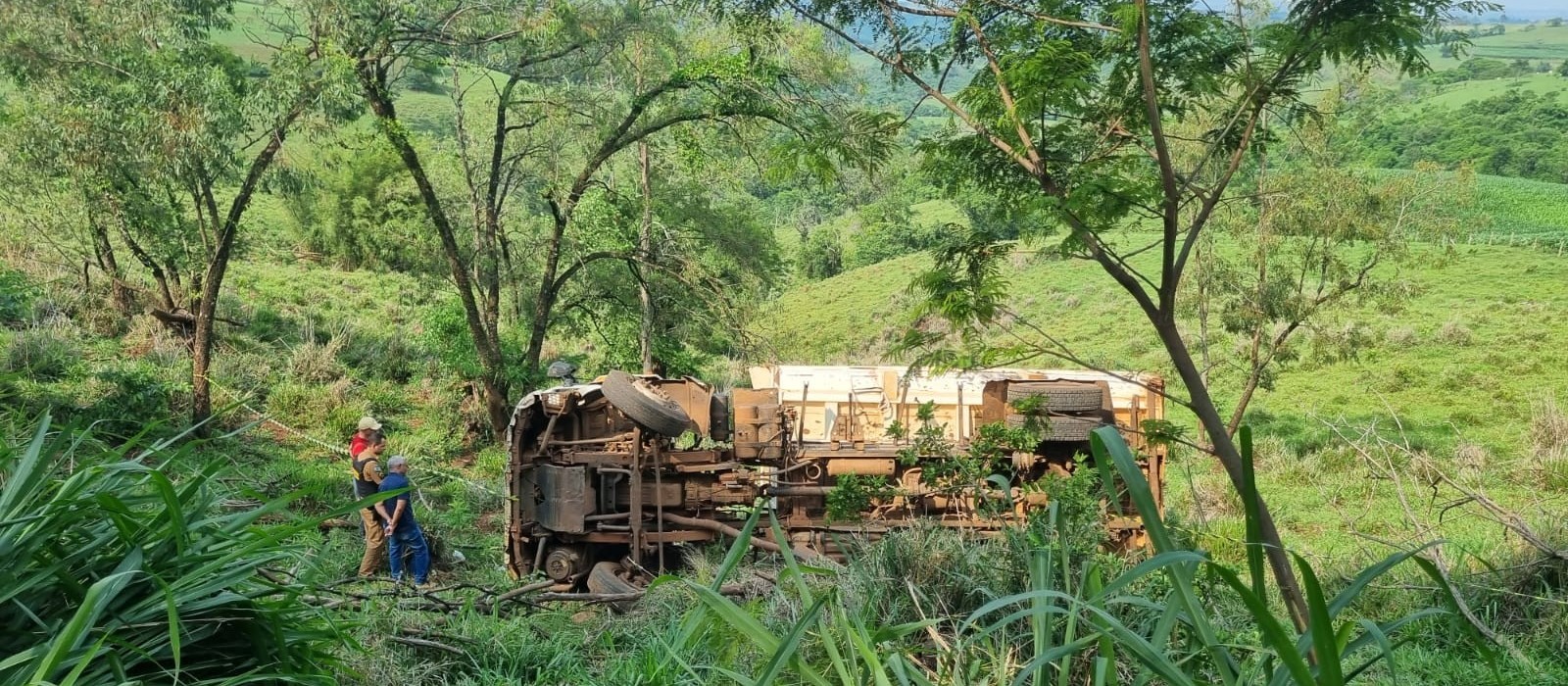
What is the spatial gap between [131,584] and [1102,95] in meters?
5.35

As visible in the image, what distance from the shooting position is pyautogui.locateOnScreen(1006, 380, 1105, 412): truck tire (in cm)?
1009

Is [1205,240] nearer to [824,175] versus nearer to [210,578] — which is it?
[824,175]

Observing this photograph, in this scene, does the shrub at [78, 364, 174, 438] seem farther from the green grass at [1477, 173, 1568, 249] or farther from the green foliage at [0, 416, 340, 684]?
the green grass at [1477, 173, 1568, 249]

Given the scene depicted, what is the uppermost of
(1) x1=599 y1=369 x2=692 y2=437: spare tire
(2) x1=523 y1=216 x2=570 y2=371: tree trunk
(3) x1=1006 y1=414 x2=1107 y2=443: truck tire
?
(2) x1=523 y1=216 x2=570 y2=371: tree trunk

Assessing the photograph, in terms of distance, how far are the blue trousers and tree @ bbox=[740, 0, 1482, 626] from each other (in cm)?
578

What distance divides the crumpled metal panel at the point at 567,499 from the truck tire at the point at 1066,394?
13.3 feet

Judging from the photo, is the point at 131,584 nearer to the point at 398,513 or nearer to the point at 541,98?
the point at 398,513

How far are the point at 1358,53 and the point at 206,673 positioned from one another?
5.34 metres

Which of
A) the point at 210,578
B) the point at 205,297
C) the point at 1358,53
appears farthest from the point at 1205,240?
the point at 210,578

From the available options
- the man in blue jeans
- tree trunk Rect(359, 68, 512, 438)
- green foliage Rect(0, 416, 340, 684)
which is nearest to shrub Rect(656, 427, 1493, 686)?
green foliage Rect(0, 416, 340, 684)

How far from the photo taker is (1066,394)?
10133 millimetres

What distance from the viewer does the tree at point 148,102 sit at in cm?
1321

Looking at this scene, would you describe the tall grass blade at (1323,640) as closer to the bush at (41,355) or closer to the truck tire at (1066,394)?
the truck tire at (1066,394)

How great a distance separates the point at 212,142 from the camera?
13.3 meters
